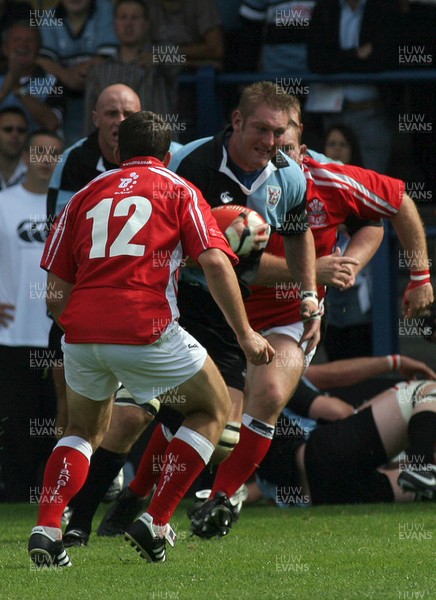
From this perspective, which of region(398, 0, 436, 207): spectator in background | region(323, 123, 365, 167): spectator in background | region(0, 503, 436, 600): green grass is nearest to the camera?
region(0, 503, 436, 600): green grass

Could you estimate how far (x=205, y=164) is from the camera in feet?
21.0

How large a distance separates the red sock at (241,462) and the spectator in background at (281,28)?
4.18 metres

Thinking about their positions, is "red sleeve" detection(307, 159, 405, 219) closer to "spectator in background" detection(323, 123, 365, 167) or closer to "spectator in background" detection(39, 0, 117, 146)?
"spectator in background" detection(323, 123, 365, 167)

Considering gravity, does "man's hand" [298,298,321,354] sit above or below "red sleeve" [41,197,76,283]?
below

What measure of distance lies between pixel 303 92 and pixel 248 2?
0.97 meters

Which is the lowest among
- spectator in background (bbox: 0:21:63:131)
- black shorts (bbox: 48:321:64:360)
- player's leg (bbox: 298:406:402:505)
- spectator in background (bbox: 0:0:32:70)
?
player's leg (bbox: 298:406:402:505)

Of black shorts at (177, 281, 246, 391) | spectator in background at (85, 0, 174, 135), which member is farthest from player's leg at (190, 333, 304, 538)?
spectator in background at (85, 0, 174, 135)

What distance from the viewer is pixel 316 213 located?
7.09 m

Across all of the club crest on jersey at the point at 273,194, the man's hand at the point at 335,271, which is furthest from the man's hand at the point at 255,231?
the man's hand at the point at 335,271

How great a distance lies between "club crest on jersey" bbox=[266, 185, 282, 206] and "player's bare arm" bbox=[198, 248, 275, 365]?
4.70 ft

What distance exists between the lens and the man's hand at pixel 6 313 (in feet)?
28.3

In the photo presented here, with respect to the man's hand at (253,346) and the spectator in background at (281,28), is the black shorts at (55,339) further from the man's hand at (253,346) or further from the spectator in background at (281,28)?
the spectator in background at (281,28)

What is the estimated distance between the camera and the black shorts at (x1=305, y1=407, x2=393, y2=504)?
7641 mm

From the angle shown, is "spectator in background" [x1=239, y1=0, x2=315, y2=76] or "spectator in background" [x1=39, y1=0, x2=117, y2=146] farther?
"spectator in background" [x1=39, y1=0, x2=117, y2=146]
